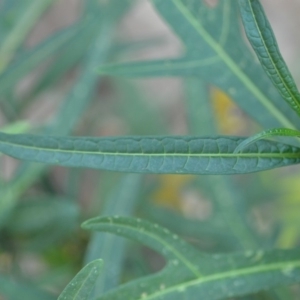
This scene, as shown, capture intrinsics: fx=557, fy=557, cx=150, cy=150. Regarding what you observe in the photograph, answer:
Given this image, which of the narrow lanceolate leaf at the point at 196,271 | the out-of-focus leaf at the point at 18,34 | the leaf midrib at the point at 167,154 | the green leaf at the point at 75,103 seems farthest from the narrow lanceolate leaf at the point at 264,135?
the out-of-focus leaf at the point at 18,34

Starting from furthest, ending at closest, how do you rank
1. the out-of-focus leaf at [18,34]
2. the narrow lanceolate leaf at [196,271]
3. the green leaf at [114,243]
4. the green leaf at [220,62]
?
the out-of-focus leaf at [18,34] < the green leaf at [114,243] < the green leaf at [220,62] < the narrow lanceolate leaf at [196,271]

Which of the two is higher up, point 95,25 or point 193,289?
point 95,25

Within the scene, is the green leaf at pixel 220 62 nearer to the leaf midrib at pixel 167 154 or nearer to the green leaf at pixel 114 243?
the leaf midrib at pixel 167 154

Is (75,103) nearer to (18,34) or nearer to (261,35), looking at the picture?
(18,34)

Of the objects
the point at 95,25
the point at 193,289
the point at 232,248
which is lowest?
the point at 232,248

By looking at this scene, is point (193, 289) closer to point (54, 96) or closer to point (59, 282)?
point (59, 282)

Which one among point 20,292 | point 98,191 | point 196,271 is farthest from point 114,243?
point 98,191

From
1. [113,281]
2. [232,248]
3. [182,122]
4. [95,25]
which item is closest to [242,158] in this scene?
[113,281]
